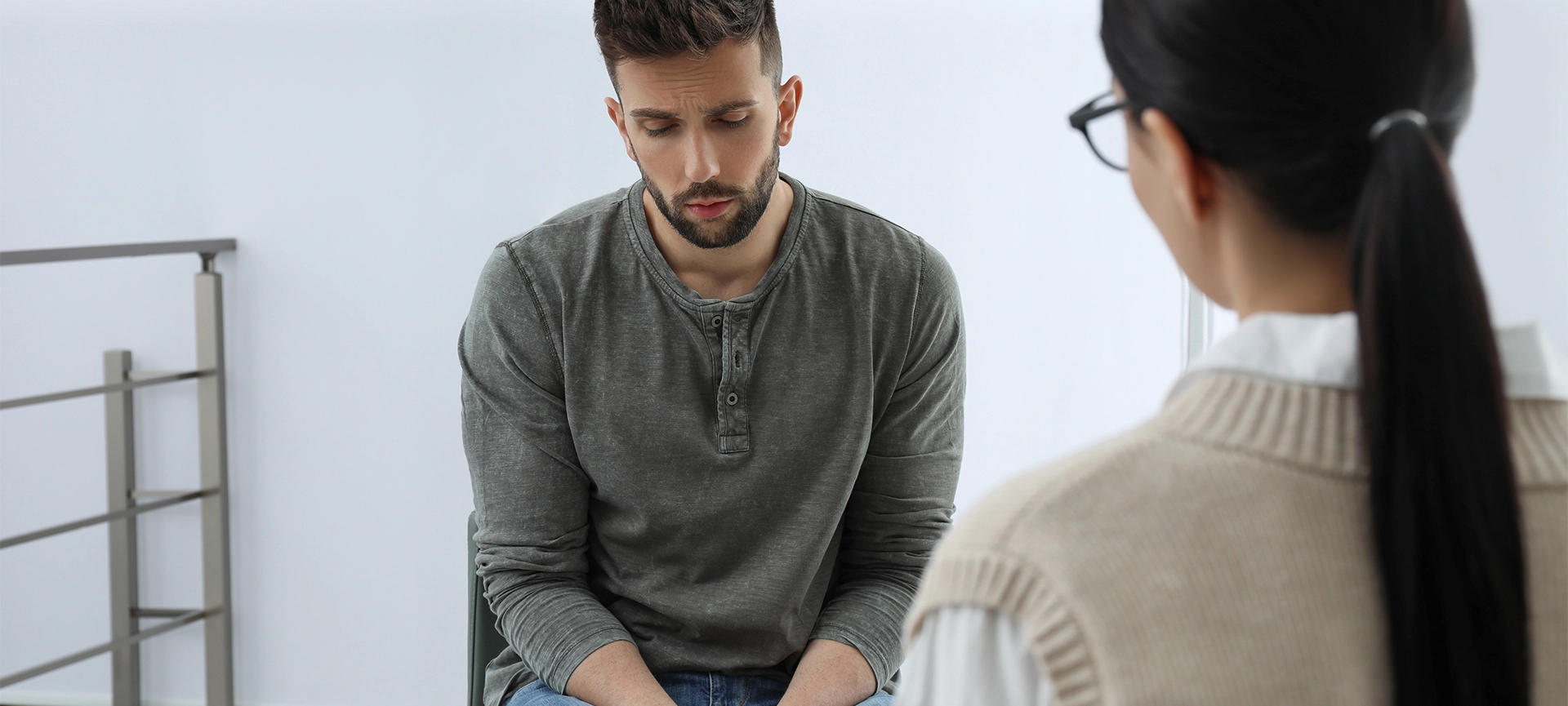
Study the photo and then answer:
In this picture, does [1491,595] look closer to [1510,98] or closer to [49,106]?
[1510,98]

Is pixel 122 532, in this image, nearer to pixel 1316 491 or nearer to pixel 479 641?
pixel 479 641

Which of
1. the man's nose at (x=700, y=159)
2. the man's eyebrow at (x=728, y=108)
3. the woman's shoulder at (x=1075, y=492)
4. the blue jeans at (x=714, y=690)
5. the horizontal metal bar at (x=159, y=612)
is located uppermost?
the man's eyebrow at (x=728, y=108)

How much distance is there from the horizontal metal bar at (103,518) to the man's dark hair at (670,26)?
1.62 m

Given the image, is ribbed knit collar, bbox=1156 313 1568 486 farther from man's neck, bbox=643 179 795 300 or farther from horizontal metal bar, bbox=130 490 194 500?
horizontal metal bar, bbox=130 490 194 500

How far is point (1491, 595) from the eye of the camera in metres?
0.52

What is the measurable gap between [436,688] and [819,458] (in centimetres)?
167

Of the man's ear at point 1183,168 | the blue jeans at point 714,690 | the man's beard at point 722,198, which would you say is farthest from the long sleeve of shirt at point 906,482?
the man's ear at point 1183,168

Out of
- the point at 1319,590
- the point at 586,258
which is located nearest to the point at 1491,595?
the point at 1319,590

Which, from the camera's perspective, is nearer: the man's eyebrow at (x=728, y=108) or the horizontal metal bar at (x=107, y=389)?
the man's eyebrow at (x=728, y=108)

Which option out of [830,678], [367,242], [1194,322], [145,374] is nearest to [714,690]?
[830,678]

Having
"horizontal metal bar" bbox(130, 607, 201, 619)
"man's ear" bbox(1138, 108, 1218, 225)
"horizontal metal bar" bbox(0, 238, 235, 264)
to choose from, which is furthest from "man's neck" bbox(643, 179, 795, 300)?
"horizontal metal bar" bbox(130, 607, 201, 619)

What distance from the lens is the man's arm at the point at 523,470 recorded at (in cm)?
134

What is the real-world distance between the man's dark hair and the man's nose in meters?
0.10

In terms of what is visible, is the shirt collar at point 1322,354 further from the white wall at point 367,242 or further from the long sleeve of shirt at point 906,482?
the white wall at point 367,242
